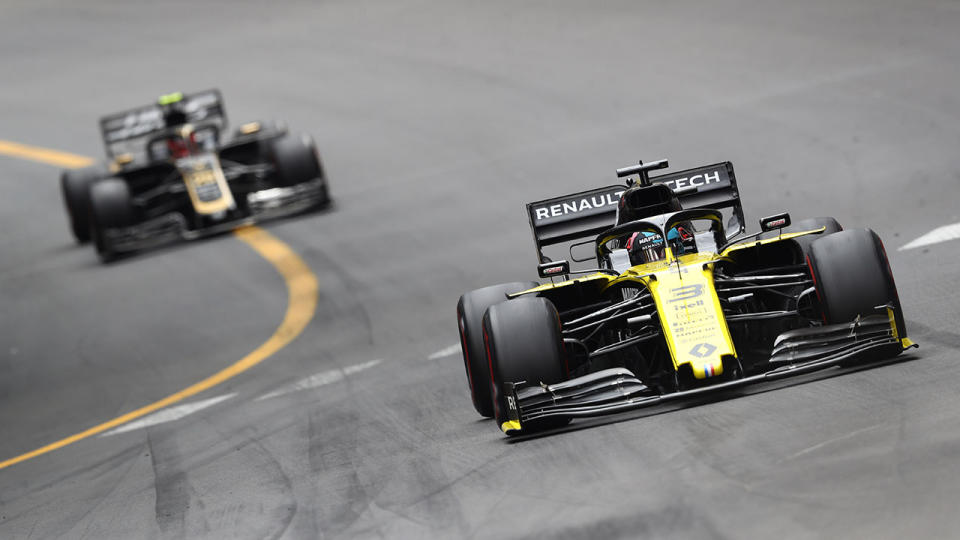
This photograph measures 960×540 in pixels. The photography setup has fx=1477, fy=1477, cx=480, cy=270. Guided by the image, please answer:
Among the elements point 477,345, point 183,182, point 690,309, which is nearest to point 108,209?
point 183,182

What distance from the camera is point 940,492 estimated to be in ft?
21.4

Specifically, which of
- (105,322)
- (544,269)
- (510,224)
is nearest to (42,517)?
(544,269)

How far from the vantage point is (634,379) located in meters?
9.16

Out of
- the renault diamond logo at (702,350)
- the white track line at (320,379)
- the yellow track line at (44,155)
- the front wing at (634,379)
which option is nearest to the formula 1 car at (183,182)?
the yellow track line at (44,155)

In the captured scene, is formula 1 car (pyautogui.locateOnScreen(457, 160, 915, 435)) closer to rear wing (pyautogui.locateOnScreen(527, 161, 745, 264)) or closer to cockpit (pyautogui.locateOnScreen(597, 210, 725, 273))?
cockpit (pyautogui.locateOnScreen(597, 210, 725, 273))

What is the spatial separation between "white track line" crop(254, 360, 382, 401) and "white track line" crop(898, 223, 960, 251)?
17.1ft

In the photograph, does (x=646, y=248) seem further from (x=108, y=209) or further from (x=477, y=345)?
(x=108, y=209)

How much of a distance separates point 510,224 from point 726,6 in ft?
44.7

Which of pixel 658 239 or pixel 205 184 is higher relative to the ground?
pixel 205 184

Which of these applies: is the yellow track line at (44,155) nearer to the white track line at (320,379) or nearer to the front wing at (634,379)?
the white track line at (320,379)

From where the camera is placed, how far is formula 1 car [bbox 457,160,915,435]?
907 centimetres

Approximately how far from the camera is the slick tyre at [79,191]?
2328 centimetres

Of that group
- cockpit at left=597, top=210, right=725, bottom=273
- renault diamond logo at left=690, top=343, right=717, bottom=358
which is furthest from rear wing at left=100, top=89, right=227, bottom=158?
renault diamond logo at left=690, top=343, right=717, bottom=358

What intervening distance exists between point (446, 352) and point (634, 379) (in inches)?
180
